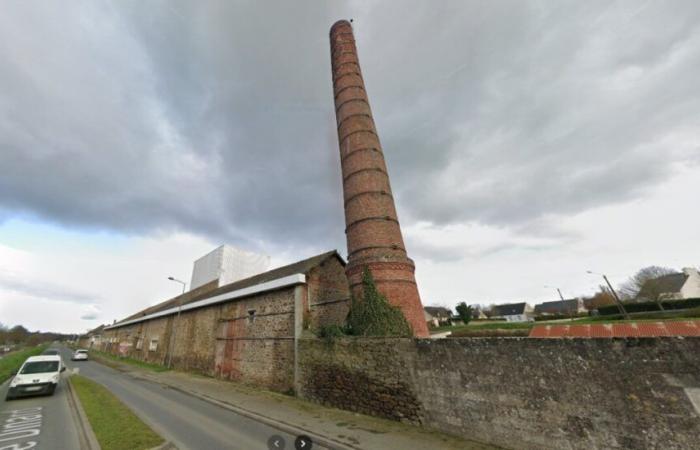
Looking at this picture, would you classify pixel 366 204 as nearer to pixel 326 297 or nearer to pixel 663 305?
pixel 326 297

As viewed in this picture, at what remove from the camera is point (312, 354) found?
35.8ft

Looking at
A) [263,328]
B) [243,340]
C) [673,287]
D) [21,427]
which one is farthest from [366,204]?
[673,287]

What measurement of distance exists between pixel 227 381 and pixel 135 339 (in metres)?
28.3

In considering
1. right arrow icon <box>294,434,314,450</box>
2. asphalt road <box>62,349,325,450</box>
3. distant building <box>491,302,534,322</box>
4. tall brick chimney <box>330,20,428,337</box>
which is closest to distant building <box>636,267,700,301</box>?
distant building <box>491,302,534,322</box>

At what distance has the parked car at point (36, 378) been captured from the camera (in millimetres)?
11992

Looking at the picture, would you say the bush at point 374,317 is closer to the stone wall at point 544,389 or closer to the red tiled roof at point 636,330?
the stone wall at point 544,389

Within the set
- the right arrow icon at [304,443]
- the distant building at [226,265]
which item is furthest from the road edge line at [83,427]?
the distant building at [226,265]

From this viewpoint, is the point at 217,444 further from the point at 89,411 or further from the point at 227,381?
the point at 227,381

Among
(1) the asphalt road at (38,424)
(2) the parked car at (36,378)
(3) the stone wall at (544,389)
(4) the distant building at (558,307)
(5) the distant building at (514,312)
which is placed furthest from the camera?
(5) the distant building at (514,312)

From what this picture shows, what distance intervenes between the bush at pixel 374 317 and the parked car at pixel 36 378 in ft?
44.1

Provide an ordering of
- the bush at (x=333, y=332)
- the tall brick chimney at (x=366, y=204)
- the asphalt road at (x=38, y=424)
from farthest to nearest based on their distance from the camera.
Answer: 1. the tall brick chimney at (x=366, y=204)
2. the bush at (x=333, y=332)
3. the asphalt road at (x=38, y=424)

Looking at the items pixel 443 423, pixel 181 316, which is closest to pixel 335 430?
pixel 443 423

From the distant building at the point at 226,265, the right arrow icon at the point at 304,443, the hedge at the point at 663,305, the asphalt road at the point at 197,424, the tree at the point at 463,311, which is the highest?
the distant building at the point at 226,265

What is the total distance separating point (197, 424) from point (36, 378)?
9.99 meters
